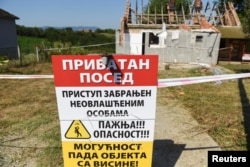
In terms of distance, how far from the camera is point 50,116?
19.9ft

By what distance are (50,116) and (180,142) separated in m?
3.24

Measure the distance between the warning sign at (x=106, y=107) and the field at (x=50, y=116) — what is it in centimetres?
128

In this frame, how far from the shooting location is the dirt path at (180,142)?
3957 millimetres

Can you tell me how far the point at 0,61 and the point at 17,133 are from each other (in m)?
1.50

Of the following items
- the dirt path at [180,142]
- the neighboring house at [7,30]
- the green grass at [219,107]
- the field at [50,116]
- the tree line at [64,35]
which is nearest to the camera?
the dirt path at [180,142]

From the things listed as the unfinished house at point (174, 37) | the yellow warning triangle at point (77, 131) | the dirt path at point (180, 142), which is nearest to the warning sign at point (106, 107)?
the yellow warning triangle at point (77, 131)

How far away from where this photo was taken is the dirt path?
13.0 feet

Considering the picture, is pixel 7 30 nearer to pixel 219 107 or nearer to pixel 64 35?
pixel 64 35

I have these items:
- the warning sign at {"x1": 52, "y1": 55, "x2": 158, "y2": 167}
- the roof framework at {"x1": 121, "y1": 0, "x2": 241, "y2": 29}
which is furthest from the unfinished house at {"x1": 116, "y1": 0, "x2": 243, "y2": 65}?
the warning sign at {"x1": 52, "y1": 55, "x2": 158, "y2": 167}

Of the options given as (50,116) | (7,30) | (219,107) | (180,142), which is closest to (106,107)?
(180,142)

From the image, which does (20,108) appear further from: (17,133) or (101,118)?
(101,118)

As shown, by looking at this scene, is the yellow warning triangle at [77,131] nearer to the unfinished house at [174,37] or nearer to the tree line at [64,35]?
the unfinished house at [174,37]

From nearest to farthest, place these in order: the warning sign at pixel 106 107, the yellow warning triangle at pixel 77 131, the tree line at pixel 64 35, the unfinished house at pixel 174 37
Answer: the warning sign at pixel 106 107 < the yellow warning triangle at pixel 77 131 < the unfinished house at pixel 174 37 < the tree line at pixel 64 35

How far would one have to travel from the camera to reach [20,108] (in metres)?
6.71
